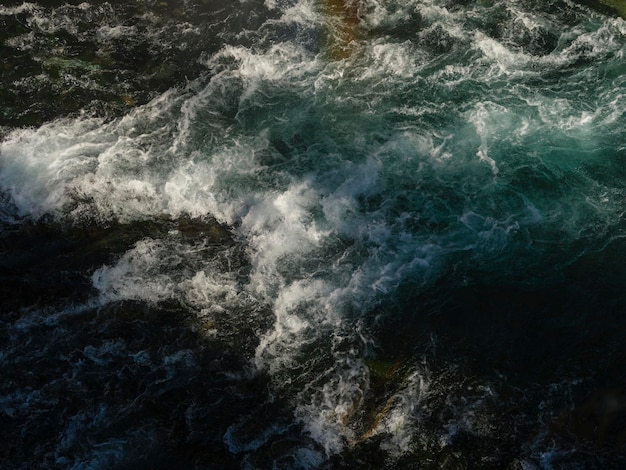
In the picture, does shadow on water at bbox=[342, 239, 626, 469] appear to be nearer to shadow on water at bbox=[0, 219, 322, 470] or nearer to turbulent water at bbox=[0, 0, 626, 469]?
turbulent water at bbox=[0, 0, 626, 469]

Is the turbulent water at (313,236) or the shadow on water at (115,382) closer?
the shadow on water at (115,382)

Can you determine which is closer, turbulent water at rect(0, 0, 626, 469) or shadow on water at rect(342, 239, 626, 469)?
shadow on water at rect(342, 239, 626, 469)

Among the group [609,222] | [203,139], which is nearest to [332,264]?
[203,139]

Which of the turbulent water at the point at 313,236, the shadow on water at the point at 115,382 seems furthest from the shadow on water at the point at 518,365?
the shadow on water at the point at 115,382

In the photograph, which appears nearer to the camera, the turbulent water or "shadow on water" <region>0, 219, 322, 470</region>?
"shadow on water" <region>0, 219, 322, 470</region>

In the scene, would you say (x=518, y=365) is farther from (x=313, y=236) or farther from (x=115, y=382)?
(x=115, y=382)

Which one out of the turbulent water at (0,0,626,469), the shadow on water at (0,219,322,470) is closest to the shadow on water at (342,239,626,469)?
the turbulent water at (0,0,626,469)

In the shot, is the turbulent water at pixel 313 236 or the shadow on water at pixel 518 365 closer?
the shadow on water at pixel 518 365

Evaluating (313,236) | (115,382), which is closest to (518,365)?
(313,236)

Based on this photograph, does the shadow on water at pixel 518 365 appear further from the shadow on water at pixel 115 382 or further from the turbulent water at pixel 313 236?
the shadow on water at pixel 115 382
